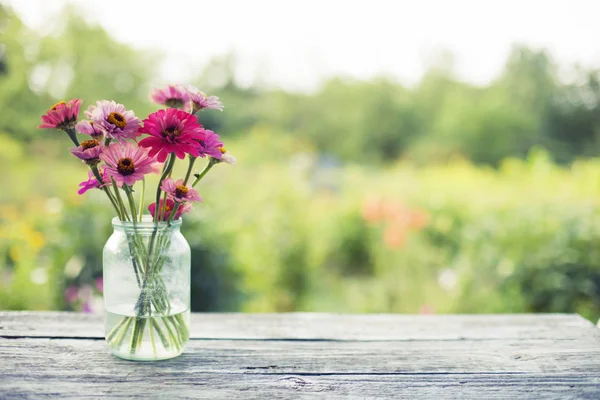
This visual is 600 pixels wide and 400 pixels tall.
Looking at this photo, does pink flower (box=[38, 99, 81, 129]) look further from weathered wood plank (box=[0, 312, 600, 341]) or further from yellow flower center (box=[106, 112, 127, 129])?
weathered wood plank (box=[0, 312, 600, 341])

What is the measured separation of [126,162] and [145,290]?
0.67 ft

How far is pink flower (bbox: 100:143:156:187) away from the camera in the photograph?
2.55 feet

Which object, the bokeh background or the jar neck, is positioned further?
the bokeh background

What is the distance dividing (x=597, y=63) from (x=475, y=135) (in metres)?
1.88

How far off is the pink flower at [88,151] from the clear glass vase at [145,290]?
121mm

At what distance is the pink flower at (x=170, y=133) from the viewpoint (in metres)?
0.78

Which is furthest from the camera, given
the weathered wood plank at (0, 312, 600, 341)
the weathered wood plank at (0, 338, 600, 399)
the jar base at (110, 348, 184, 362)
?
the weathered wood plank at (0, 312, 600, 341)

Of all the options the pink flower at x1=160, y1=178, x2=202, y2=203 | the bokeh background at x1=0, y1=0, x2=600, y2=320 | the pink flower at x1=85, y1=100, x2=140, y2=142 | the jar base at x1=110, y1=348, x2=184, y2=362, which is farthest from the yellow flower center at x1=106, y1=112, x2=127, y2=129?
the bokeh background at x1=0, y1=0, x2=600, y2=320

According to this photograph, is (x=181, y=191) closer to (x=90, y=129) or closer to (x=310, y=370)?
(x=90, y=129)

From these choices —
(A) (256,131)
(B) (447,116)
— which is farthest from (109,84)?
(B) (447,116)

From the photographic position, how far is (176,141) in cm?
79

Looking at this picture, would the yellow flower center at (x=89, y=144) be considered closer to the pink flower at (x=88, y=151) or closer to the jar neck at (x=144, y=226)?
the pink flower at (x=88, y=151)

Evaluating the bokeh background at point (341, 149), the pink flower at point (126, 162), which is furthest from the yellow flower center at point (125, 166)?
the bokeh background at point (341, 149)

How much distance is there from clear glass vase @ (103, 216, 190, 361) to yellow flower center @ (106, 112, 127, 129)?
154 millimetres
